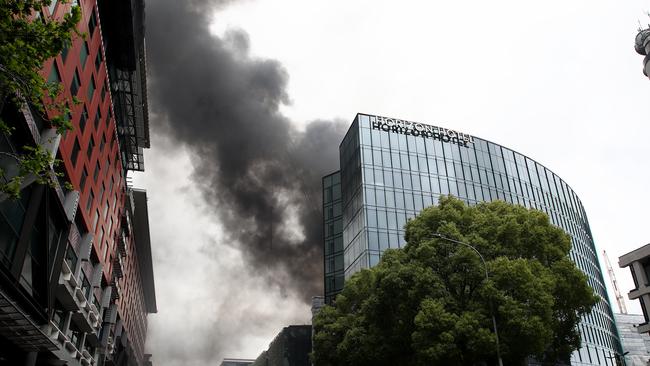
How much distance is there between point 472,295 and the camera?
1085 inches

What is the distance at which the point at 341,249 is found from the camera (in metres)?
65.6

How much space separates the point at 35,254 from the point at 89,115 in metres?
12.5

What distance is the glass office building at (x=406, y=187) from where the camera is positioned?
57.8m

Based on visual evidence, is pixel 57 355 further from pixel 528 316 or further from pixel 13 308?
pixel 528 316

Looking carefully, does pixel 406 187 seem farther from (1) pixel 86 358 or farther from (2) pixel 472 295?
(1) pixel 86 358

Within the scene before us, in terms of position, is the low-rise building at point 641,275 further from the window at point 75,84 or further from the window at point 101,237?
the window at point 101,237

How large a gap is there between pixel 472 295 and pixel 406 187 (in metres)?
33.0

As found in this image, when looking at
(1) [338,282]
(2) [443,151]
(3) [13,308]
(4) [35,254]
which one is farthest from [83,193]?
(2) [443,151]

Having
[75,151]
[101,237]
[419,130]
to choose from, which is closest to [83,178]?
[75,151]

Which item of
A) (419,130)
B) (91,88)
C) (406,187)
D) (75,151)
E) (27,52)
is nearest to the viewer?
(27,52)

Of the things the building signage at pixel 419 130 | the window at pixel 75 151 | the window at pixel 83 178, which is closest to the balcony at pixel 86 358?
the window at pixel 83 178

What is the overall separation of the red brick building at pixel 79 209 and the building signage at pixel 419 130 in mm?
29006

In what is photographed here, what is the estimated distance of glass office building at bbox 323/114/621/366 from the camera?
57781mm

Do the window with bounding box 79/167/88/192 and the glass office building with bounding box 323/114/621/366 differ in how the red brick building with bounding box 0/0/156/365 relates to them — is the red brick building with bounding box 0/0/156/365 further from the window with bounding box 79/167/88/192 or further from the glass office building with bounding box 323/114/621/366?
the glass office building with bounding box 323/114/621/366
